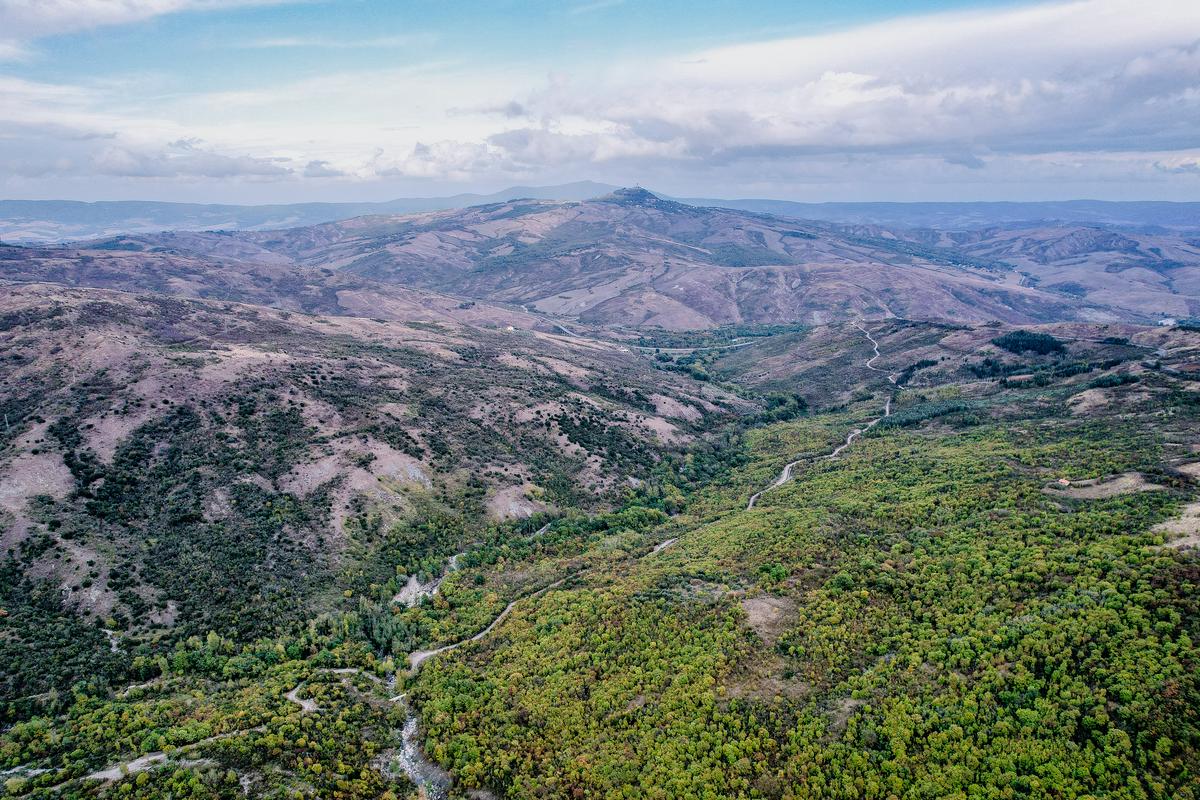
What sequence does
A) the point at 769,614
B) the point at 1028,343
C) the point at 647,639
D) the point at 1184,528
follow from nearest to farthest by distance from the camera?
1. the point at 1184,528
2. the point at 647,639
3. the point at 769,614
4. the point at 1028,343

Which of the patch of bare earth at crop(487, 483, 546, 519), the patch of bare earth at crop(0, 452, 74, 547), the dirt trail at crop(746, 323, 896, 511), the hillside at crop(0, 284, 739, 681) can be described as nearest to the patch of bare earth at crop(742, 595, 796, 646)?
the dirt trail at crop(746, 323, 896, 511)

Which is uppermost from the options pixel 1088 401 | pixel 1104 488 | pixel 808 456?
pixel 1104 488

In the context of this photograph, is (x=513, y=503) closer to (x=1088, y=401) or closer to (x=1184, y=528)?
(x=1184, y=528)

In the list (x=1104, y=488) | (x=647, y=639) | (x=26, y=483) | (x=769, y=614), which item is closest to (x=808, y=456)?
(x=1104, y=488)

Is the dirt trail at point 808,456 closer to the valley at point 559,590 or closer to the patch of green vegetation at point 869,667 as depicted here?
the valley at point 559,590

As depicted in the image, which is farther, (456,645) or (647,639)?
(456,645)

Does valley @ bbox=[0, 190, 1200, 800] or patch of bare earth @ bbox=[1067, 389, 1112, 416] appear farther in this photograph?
patch of bare earth @ bbox=[1067, 389, 1112, 416]

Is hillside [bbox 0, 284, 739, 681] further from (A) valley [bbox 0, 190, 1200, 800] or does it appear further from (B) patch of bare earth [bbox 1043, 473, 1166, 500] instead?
(B) patch of bare earth [bbox 1043, 473, 1166, 500]

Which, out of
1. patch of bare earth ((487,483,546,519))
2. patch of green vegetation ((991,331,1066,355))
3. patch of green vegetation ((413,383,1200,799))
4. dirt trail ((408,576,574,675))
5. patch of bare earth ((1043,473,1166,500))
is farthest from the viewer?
patch of green vegetation ((991,331,1066,355))

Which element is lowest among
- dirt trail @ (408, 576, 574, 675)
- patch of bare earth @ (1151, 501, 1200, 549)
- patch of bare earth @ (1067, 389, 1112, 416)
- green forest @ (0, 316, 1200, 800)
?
dirt trail @ (408, 576, 574, 675)

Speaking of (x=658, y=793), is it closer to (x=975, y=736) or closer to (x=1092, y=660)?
(x=975, y=736)

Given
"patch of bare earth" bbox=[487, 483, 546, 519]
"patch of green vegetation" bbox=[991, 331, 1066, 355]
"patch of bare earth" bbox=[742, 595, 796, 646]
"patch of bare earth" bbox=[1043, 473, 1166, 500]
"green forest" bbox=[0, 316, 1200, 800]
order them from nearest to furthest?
1. "green forest" bbox=[0, 316, 1200, 800]
2. "patch of bare earth" bbox=[742, 595, 796, 646]
3. "patch of bare earth" bbox=[1043, 473, 1166, 500]
4. "patch of bare earth" bbox=[487, 483, 546, 519]
5. "patch of green vegetation" bbox=[991, 331, 1066, 355]
